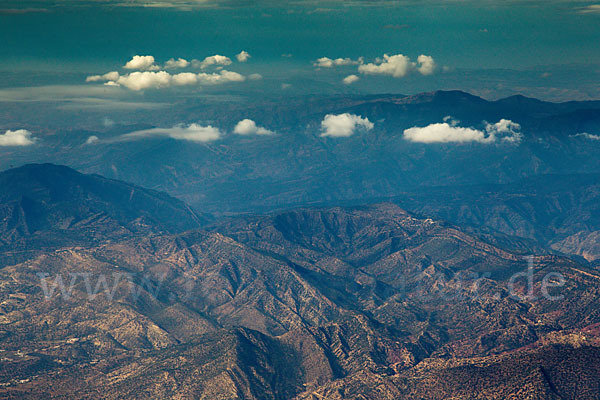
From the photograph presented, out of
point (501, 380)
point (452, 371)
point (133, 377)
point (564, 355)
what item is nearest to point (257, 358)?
point (133, 377)

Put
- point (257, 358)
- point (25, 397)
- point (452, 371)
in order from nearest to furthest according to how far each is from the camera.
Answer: point (452, 371)
point (25, 397)
point (257, 358)

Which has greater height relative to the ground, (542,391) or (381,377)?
(542,391)

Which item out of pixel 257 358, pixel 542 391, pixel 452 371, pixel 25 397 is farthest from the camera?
pixel 257 358

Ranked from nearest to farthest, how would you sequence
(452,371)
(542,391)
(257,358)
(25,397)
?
(542,391) → (452,371) → (25,397) → (257,358)

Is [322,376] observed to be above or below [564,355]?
below

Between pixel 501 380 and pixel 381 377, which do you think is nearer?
pixel 501 380

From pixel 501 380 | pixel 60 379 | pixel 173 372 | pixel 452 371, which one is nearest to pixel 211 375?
pixel 173 372

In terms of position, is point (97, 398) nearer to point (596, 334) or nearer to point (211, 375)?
point (211, 375)

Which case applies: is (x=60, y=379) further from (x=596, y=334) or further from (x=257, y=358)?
(x=596, y=334)

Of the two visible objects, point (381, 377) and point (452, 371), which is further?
point (381, 377)
